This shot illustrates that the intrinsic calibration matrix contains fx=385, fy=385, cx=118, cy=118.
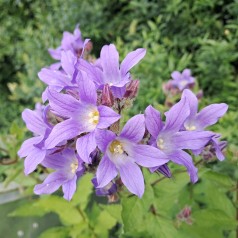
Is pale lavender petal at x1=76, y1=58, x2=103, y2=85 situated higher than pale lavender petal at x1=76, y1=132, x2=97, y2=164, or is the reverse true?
pale lavender petal at x1=76, y1=58, x2=103, y2=85

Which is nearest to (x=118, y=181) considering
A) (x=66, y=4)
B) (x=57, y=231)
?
(x=57, y=231)

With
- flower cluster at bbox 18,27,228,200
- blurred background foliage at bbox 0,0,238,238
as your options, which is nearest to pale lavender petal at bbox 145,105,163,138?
flower cluster at bbox 18,27,228,200

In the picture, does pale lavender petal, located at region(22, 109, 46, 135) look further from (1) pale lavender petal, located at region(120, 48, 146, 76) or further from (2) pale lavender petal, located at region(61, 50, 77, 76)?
(1) pale lavender petal, located at region(120, 48, 146, 76)

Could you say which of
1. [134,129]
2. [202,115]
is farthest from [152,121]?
[202,115]

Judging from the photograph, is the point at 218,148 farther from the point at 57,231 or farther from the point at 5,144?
the point at 5,144

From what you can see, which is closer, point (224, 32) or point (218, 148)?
point (218, 148)

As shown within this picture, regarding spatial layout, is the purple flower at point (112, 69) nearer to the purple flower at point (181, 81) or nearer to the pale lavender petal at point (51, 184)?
the pale lavender petal at point (51, 184)

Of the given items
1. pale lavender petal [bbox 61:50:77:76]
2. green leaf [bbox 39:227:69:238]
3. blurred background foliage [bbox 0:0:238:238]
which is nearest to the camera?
pale lavender petal [bbox 61:50:77:76]
